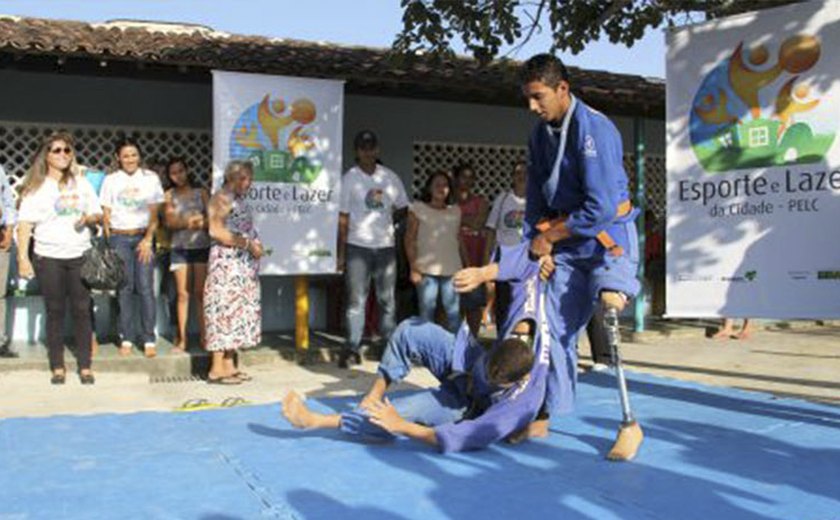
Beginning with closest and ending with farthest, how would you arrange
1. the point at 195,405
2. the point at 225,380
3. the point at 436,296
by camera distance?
the point at 195,405 → the point at 225,380 → the point at 436,296

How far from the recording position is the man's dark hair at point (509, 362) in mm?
3854

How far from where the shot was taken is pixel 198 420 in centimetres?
480

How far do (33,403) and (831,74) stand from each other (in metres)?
5.12

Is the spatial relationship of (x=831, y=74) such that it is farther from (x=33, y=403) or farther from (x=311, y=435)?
(x=33, y=403)

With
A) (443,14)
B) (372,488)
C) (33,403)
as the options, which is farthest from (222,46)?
(372,488)

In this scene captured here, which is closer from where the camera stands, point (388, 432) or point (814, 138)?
point (388, 432)

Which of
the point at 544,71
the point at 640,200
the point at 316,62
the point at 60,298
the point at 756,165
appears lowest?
the point at 60,298

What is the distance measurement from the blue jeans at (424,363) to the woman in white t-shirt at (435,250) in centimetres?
264

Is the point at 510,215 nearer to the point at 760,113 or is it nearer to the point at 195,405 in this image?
the point at 760,113

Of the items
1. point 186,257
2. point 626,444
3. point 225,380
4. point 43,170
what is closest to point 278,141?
point 186,257

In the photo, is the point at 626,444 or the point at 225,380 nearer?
the point at 626,444

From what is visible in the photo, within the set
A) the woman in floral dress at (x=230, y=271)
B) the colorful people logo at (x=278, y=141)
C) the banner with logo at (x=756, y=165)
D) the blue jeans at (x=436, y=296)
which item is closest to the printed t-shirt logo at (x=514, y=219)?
the blue jeans at (x=436, y=296)

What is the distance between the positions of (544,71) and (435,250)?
3088 mm

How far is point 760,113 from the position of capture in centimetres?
484
